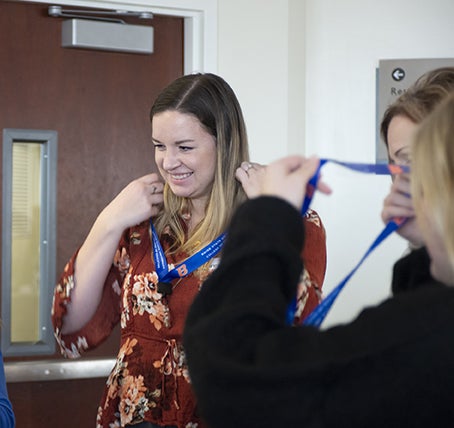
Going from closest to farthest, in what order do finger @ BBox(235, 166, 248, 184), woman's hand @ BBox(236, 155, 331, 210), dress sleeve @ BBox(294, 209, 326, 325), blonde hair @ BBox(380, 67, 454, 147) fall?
woman's hand @ BBox(236, 155, 331, 210)
blonde hair @ BBox(380, 67, 454, 147)
dress sleeve @ BBox(294, 209, 326, 325)
finger @ BBox(235, 166, 248, 184)

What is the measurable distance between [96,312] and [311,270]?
55 cm

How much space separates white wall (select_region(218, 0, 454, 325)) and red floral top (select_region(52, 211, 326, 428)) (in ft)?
4.95

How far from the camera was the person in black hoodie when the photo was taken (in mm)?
1021

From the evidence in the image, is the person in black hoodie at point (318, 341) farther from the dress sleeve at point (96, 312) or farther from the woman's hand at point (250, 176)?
the dress sleeve at point (96, 312)

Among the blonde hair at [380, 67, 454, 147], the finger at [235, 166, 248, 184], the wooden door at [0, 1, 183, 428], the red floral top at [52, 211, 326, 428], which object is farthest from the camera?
the wooden door at [0, 1, 183, 428]

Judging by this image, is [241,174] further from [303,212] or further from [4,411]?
[303,212]

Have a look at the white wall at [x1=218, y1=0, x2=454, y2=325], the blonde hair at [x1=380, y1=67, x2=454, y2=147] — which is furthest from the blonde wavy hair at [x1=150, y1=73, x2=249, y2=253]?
the white wall at [x1=218, y1=0, x2=454, y2=325]

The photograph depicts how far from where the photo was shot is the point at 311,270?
1956mm

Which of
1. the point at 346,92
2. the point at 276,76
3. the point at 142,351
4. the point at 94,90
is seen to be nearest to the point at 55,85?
the point at 94,90

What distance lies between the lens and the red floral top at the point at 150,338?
6.54 ft

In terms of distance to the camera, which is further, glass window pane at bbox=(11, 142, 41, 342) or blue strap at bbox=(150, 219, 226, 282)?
glass window pane at bbox=(11, 142, 41, 342)

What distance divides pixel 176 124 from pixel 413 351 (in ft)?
4.02

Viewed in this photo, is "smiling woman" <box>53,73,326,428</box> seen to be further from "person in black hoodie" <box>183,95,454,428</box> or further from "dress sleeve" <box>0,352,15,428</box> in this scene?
"person in black hoodie" <box>183,95,454,428</box>

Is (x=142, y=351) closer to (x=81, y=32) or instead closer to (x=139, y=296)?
(x=139, y=296)
